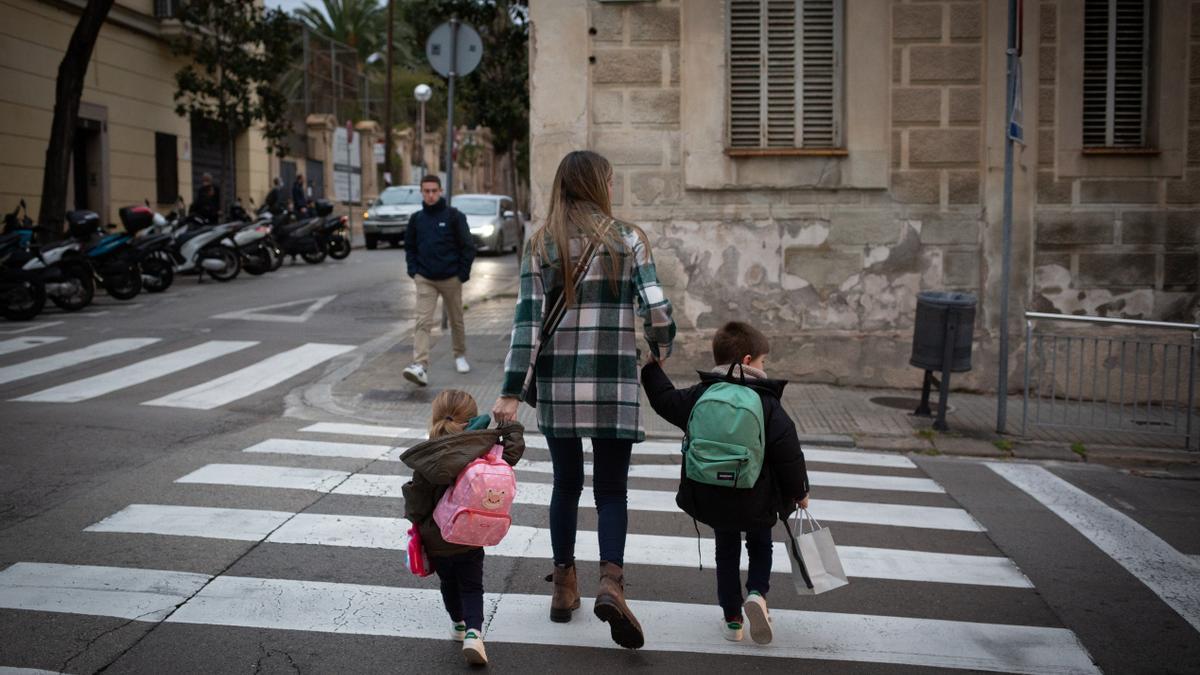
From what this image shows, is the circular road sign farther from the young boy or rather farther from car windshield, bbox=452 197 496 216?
car windshield, bbox=452 197 496 216

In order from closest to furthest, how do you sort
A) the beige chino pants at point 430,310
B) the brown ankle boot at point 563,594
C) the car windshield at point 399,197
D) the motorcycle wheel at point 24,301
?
the brown ankle boot at point 563,594
the beige chino pants at point 430,310
the motorcycle wheel at point 24,301
the car windshield at point 399,197

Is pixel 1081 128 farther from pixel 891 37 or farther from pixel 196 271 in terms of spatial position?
pixel 196 271

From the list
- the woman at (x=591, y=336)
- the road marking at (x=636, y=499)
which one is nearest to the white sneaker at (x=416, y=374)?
the road marking at (x=636, y=499)

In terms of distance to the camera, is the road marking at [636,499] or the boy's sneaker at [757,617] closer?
the boy's sneaker at [757,617]

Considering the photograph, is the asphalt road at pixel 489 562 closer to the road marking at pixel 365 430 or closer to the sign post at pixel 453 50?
the road marking at pixel 365 430

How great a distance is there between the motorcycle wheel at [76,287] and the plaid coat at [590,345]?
13.1 m

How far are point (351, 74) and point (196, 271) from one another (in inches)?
1205

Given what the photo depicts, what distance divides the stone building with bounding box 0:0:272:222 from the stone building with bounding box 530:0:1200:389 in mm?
15272

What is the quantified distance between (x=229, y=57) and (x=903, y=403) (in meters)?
22.0

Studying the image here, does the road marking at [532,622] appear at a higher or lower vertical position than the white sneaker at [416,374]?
lower

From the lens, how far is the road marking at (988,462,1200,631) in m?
5.54

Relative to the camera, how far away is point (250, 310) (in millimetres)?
16312

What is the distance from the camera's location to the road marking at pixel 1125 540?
18.2 ft

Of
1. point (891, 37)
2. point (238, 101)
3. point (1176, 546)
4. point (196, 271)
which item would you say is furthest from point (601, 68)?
point (238, 101)
